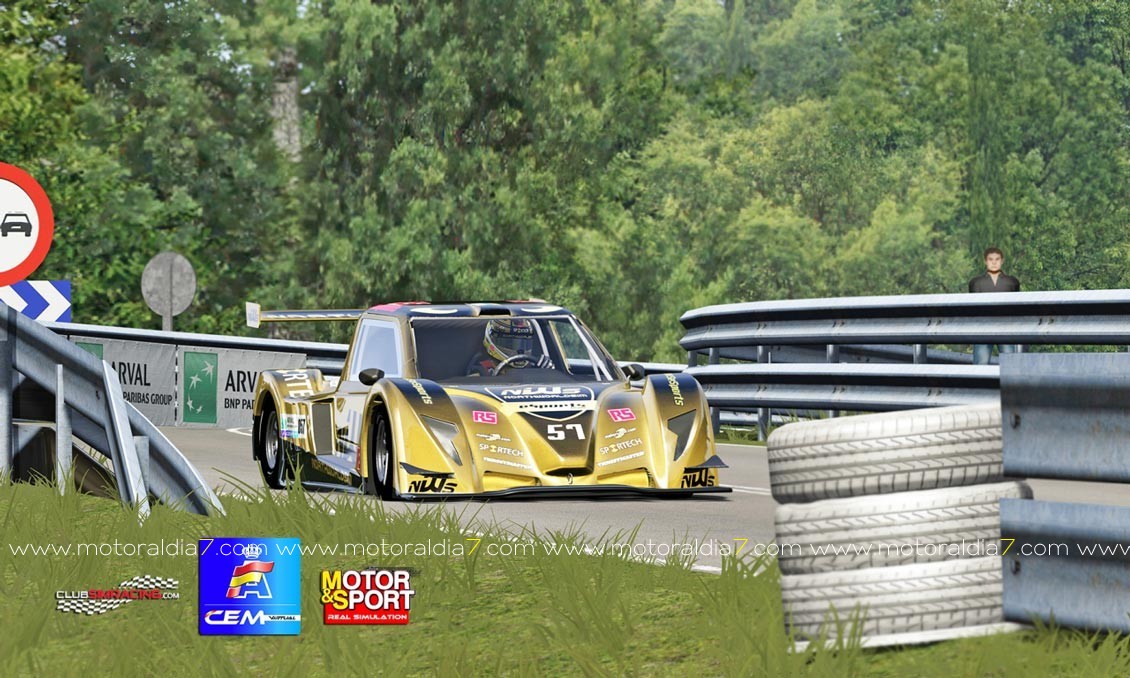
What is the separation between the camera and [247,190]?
2312 inches

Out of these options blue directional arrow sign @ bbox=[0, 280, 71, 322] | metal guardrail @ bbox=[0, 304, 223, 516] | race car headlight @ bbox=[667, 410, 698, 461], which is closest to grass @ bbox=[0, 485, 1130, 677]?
metal guardrail @ bbox=[0, 304, 223, 516]

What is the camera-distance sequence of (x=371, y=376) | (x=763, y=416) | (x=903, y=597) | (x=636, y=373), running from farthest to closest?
(x=763, y=416)
(x=636, y=373)
(x=371, y=376)
(x=903, y=597)

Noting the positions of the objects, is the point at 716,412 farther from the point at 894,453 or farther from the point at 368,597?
the point at 894,453

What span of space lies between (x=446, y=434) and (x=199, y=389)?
13.9 m

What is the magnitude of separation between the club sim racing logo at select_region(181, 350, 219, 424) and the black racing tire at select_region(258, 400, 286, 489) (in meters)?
9.91

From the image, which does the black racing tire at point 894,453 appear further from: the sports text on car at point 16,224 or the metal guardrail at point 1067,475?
the sports text on car at point 16,224

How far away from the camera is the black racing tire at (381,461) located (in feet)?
39.4

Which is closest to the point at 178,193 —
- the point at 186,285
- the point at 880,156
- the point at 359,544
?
the point at 186,285

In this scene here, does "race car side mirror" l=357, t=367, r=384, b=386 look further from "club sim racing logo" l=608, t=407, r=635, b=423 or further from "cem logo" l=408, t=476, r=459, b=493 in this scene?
"club sim racing logo" l=608, t=407, r=635, b=423

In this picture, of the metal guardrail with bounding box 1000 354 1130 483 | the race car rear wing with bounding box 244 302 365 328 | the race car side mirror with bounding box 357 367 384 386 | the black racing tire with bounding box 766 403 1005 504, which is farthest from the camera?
the race car rear wing with bounding box 244 302 365 328

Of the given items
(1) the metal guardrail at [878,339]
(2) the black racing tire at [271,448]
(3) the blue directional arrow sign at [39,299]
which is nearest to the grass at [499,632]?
(2) the black racing tire at [271,448]

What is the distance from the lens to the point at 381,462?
1233 centimetres

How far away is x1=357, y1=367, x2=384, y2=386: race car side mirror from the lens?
41.0 feet

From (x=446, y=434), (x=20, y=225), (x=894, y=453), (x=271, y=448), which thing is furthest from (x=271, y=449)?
(x=894, y=453)
